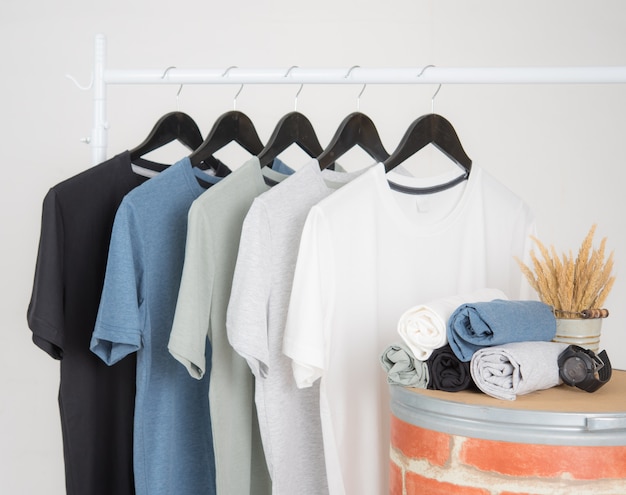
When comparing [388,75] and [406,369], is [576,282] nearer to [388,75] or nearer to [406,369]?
[406,369]

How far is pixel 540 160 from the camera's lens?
3.14 m

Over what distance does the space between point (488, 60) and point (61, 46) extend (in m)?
1.74

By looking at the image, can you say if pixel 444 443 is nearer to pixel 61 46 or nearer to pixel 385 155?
pixel 385 155

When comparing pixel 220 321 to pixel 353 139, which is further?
pixel 353 139

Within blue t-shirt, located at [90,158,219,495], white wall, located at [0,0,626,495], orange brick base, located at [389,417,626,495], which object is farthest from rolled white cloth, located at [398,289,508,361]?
white wall, located at [0,0,626,495]

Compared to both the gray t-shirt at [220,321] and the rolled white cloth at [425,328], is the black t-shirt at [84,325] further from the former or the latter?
the rolled white cloth at [425,328]

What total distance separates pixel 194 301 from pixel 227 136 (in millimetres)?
478

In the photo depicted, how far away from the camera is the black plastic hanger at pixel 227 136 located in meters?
1.80

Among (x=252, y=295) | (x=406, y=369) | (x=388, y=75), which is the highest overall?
(x=388, y=75)

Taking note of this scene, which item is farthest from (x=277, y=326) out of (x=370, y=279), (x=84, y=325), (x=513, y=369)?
(x=513, y=369)

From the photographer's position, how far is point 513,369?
125cm

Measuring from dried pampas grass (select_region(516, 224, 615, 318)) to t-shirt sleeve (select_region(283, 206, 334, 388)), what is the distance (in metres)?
0.43

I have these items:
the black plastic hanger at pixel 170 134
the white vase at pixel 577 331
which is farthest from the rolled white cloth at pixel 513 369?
the black plastic hanger at pixel 170 134

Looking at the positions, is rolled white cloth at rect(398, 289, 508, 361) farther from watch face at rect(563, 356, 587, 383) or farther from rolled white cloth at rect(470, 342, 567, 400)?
watch face at rect(563, 356, 587, 383)
